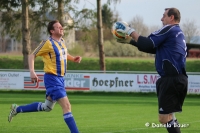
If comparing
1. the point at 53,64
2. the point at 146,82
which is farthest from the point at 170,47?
the point at 146,82

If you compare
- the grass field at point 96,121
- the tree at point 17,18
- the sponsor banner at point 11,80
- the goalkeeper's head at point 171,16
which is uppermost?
the tree at point 17,18

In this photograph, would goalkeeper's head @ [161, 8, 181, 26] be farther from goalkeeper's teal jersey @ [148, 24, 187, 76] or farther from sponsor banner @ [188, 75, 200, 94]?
sponsor banner @ [188, 75, 200, 94]

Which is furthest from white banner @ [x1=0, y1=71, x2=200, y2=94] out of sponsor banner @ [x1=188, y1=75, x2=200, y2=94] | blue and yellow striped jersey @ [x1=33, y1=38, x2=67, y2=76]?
blue and yellow striped jersey @ [x1=33, y1=38, x2=67, y2=76]

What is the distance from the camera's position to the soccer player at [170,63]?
740cm

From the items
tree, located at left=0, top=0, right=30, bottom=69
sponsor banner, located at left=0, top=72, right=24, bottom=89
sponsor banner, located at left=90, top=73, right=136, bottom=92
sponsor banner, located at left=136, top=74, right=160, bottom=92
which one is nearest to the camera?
sponsor banner, located at left=136, top=74, right=160, bottom=92

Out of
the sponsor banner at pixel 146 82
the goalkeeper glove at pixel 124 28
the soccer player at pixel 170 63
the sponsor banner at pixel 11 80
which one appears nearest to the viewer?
the goalkeeper glove at pixel 124 28

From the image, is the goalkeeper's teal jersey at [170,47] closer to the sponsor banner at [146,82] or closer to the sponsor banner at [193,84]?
the sponsor banner at [193,84]

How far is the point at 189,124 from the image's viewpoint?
1159cm

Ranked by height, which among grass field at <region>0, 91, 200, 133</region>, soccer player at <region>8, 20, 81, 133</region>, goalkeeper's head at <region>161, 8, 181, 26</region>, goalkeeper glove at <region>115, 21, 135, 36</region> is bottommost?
grass field at <region>0, 91, 200, 133</region>

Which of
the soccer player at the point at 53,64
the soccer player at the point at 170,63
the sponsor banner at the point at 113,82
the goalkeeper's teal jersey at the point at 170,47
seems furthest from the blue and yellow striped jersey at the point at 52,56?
the sponsor banner at the point at 113,82

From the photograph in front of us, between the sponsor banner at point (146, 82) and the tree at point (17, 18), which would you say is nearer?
the sponsor banner at point (146, 82)

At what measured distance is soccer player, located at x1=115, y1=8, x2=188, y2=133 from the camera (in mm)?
7398

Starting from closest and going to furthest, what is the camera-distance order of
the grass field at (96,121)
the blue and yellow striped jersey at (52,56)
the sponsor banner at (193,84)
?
the blue and yellow striped jersey at (52,56), the grass field at (96,121), the sponsor banner at (193,84)

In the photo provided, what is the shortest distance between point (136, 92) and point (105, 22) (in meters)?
53.7
